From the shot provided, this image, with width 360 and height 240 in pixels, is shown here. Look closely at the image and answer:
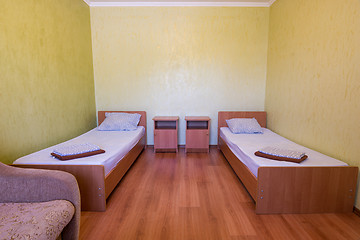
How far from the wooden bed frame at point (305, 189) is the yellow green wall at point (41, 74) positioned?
2.40m

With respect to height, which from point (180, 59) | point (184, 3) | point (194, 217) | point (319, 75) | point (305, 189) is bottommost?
point (194, 217)

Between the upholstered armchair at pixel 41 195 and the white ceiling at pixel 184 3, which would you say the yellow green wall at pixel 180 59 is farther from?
the upholstered armchair at pixel 41 195

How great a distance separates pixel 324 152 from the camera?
7.08 feet

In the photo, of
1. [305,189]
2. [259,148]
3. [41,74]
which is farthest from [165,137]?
[305,189]

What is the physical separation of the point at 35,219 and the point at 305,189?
6.55 ft

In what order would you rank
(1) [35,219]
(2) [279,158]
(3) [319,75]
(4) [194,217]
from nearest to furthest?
(1) [35,219]
(4) [194,217]
(2) [279,158]
(3) [319,75]

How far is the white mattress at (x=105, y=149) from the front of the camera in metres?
1.86

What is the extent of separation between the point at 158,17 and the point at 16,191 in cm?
329

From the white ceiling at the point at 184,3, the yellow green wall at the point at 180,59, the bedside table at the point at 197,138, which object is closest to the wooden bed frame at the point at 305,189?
the bedside table at the point at 197,138

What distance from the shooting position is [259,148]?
2350 millimetres

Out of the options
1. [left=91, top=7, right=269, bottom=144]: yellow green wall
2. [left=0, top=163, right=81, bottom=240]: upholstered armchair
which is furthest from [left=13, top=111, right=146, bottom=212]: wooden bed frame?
[left=91, top=7, right=269, bottom=144]: yellow green wall

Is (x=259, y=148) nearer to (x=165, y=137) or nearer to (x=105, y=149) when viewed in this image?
(x=165, y=137)

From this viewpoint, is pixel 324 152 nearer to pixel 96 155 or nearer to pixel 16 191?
pixel 96 155

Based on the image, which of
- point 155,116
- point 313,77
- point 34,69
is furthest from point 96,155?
point 313,77
